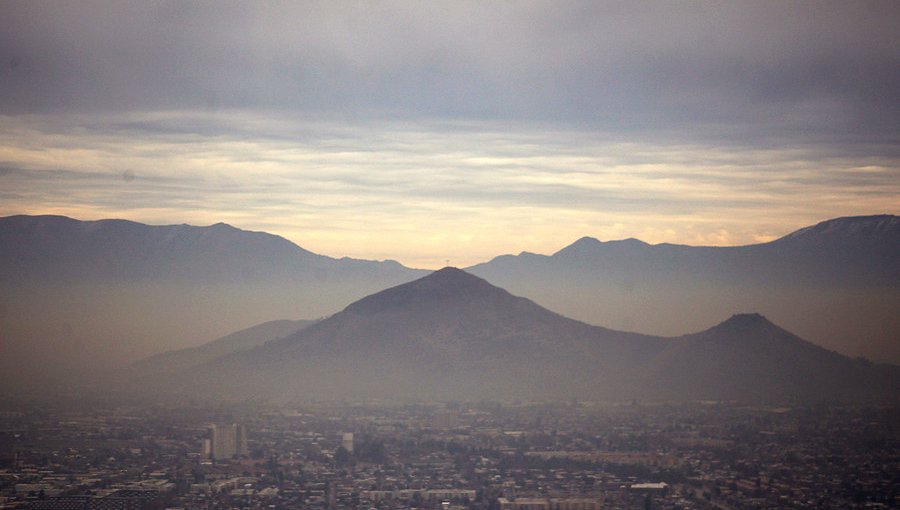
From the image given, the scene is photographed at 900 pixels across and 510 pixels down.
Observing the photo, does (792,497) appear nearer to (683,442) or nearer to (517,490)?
(517,490)

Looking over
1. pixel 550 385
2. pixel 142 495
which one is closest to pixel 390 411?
pixel 550 385

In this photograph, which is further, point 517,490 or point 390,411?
point 390,411

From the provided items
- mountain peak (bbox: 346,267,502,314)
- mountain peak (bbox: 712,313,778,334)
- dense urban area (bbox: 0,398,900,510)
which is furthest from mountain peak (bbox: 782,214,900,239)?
mountain peak (bbox: 346,267,502,314)

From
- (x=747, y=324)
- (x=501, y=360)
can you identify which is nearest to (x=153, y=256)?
(x=501, y=360)

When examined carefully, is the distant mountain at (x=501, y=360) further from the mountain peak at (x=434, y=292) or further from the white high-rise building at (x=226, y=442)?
the white high-rise building at (x=226, y=442)

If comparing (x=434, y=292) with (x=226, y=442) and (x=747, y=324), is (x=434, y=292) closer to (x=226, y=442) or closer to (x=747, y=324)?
(x=747, y=324)

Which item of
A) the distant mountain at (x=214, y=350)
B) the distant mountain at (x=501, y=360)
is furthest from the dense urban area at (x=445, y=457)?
the distant mountain at (x=214, y=350)
